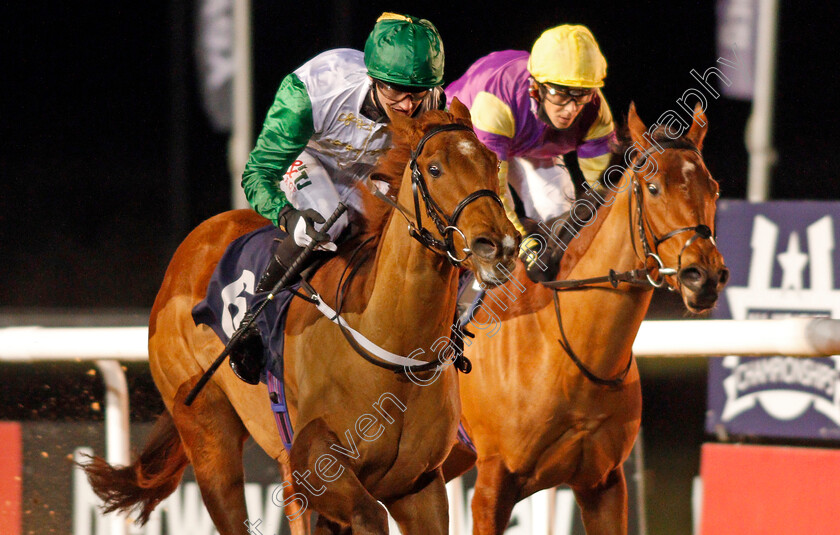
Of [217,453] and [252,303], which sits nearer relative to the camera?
[252,303]

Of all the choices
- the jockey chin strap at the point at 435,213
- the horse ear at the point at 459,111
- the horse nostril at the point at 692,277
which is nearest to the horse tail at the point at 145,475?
the jockey chin strap at the point at 435,213

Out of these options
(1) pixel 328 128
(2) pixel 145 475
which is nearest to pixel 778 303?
(1) pixel 328 128

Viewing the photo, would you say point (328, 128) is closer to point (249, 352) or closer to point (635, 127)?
point (249, 352)

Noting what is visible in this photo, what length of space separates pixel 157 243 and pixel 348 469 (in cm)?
392

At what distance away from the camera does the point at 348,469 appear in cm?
243

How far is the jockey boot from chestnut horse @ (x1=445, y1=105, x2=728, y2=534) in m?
0.70

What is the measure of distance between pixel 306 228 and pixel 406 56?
0.51 m

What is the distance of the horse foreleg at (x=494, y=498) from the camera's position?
310cm

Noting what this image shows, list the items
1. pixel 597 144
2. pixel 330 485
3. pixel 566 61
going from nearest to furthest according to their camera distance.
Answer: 1. pixel 330 485
2. pixel 566 61
3. pixel 597 144

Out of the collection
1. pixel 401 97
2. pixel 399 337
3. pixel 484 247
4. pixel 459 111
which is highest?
pixel 401 97

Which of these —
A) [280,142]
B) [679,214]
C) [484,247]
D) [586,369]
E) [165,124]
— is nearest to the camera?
[484,247]

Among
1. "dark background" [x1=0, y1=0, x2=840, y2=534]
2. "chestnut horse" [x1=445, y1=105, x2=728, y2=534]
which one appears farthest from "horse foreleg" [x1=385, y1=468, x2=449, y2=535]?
"dark background" [x1=0, y1=0, x2=840, y2=534]

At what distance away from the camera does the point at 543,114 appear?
11.7 feet

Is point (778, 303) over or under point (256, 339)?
over
